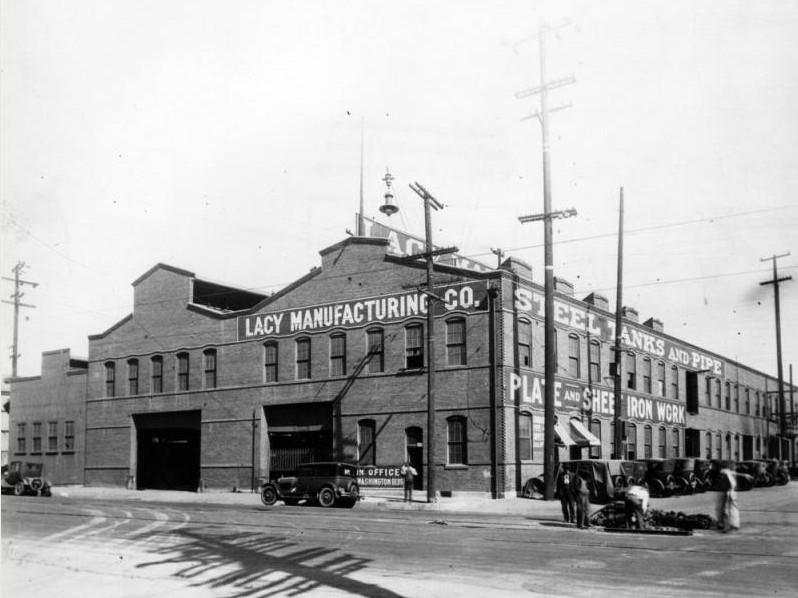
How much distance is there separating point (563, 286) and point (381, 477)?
12.9 metres

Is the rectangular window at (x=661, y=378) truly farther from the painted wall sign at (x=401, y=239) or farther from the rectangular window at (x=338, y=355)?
the rectangular window at (x=338, y=355)

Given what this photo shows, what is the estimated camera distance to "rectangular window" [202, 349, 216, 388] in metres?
40.9

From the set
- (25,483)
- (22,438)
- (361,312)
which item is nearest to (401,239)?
(361,312)

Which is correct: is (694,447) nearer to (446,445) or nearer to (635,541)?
(446,445)

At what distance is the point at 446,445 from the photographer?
32.6 metres

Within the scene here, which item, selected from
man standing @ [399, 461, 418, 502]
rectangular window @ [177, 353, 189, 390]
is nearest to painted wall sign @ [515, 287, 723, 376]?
man standing @ [399, 461, 418, 502]

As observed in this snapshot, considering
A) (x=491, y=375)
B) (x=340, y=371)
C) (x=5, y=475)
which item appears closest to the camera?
(x=491, y=375)

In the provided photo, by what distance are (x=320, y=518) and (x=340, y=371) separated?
586 inches

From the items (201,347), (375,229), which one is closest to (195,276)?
(201,347)

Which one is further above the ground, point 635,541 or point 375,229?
point 375,229

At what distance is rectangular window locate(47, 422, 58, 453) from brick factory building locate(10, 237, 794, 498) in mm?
130

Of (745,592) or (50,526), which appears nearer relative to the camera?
(745,592)

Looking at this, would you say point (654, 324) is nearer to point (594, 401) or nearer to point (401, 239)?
point (594, 401)

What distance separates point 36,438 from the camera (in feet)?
162
